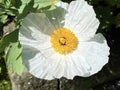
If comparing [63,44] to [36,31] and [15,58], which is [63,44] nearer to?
[36,31]

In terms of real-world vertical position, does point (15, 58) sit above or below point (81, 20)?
below

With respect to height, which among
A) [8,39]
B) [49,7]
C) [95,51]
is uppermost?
[49,7]

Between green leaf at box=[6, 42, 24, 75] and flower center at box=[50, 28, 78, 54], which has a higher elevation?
flower center at box=[50, 28, 78, 54]

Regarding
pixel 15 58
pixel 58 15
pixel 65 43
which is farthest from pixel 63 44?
pixel 15 58

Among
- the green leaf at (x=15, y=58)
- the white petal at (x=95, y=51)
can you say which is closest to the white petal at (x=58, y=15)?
the white petal at (x=95, y=51)

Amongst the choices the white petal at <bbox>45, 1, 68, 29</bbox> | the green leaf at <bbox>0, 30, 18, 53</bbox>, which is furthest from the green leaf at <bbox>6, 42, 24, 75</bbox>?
the white petal at <bbox>45, 1, 68, 29</bbox>

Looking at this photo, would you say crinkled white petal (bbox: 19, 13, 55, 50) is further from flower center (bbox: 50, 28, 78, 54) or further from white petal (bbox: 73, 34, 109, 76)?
white petal (bbox: 73, 34, 109, 76)

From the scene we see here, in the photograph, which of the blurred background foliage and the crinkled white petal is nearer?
the crinkled white petal
